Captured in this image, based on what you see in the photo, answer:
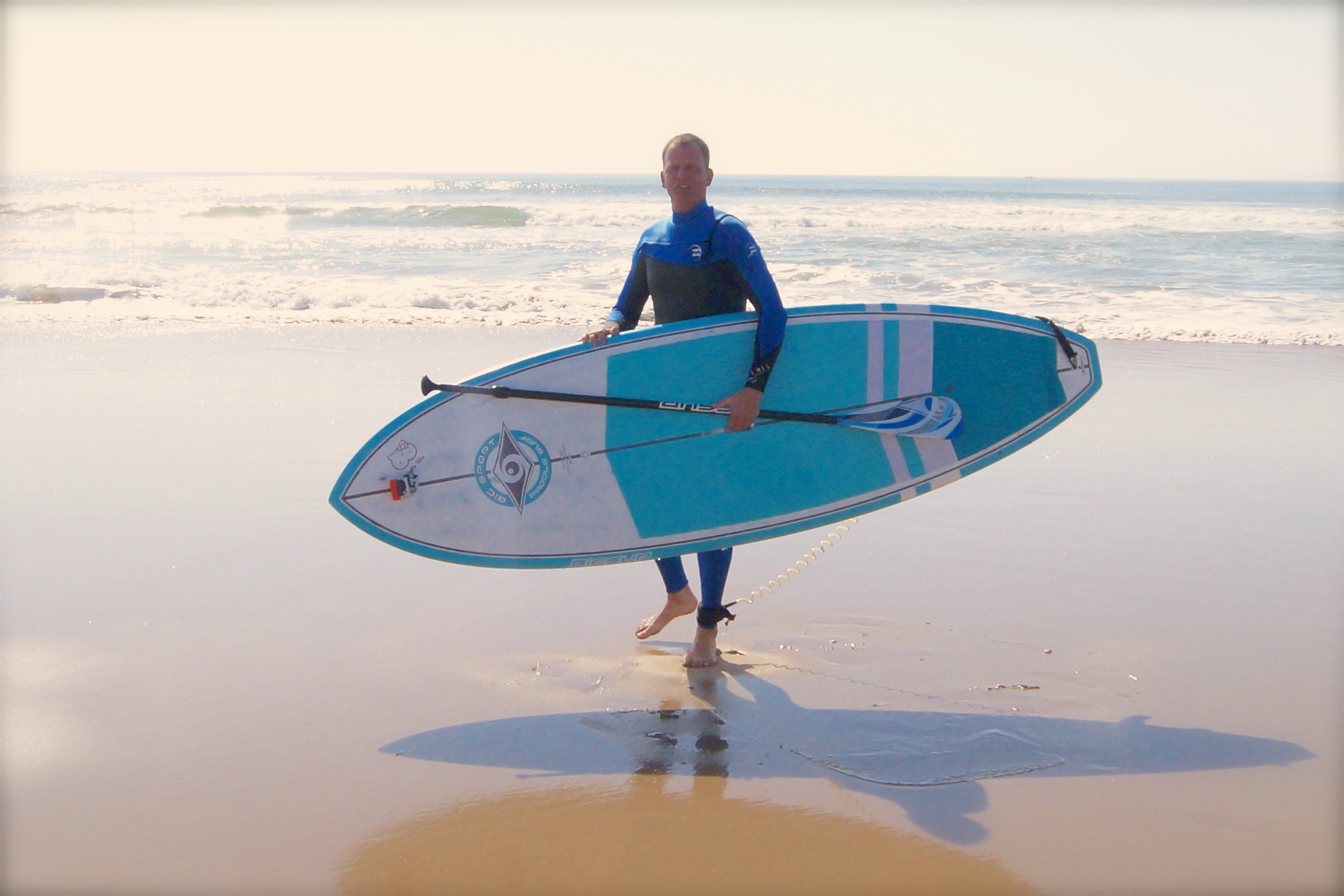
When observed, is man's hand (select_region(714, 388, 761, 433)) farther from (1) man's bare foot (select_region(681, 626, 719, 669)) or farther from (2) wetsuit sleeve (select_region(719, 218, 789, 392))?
(1) man's bare foot (select_region(681, 626, 719, 669))

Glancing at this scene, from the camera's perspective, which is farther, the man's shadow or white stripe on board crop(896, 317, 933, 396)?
white stripe on board crop(896, 317, 933, 396)

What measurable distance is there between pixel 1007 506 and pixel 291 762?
288 centimetres

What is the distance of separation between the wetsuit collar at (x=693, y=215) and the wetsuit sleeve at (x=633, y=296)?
0.19 m

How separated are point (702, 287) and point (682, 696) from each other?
1173 mm

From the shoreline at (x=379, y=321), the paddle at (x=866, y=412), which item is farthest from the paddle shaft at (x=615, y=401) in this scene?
the shoreline at (x=379, y=321)

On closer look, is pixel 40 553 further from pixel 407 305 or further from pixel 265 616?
pixel 407 305

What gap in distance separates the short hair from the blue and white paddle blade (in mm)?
927

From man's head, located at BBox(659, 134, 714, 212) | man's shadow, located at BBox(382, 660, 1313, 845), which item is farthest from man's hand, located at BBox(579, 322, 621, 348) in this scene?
man's shadow, located at BBox(382, 660, 1313, 845)

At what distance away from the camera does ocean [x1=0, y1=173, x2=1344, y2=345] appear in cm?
942

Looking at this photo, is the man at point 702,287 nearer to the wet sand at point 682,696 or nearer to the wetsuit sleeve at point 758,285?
the wetsuit sleeve at point 758,285

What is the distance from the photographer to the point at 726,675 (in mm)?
2881

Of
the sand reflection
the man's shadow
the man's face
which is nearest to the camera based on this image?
the sand reflection

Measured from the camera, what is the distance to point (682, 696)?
276cm

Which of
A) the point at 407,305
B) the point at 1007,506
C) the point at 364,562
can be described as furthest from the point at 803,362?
the point at 407,305
